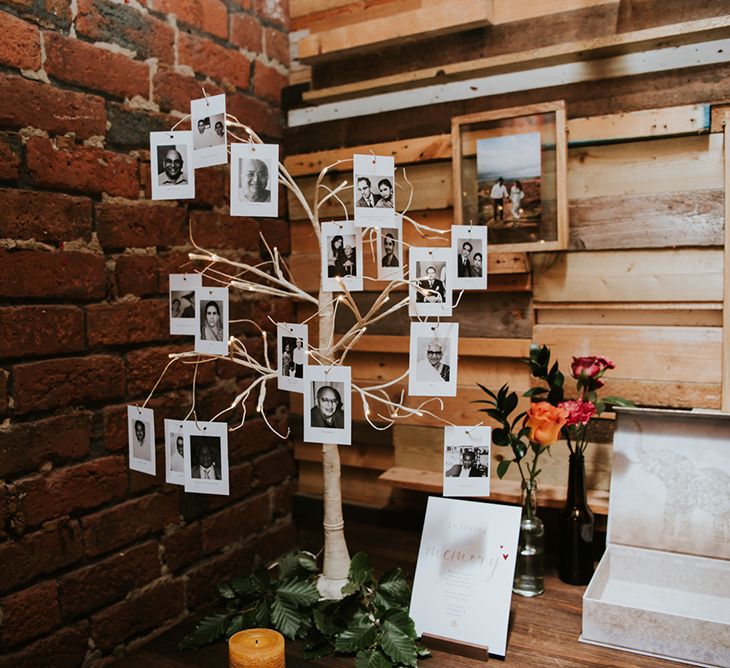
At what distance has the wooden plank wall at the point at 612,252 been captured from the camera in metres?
1.59

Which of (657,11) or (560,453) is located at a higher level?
(657,11)

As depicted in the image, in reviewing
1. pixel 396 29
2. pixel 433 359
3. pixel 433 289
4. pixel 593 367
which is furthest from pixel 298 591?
pixel 396 29

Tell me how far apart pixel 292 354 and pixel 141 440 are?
38 centimetres

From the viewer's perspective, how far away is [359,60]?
1.97m

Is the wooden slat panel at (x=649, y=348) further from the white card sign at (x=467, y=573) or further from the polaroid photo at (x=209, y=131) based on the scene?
the polaroid photo at (x=209, y=131)

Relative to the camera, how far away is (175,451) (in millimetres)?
1413

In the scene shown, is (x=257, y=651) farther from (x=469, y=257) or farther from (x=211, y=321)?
(x=469, y=257)

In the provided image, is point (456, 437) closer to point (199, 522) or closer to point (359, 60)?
point (199, 522)

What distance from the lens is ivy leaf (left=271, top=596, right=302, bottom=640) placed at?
1414 millimetres

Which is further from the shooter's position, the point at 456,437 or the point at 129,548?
the point at 129,548

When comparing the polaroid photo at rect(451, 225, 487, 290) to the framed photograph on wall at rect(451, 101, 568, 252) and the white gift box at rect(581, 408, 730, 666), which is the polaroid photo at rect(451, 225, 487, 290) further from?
the white gift box at rect(581, 408, 730, 666)

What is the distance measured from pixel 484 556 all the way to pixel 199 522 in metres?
0.72

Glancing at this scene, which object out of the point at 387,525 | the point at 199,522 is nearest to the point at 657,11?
the point at 387,525

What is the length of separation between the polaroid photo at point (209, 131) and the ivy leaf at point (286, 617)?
89 centimetres
